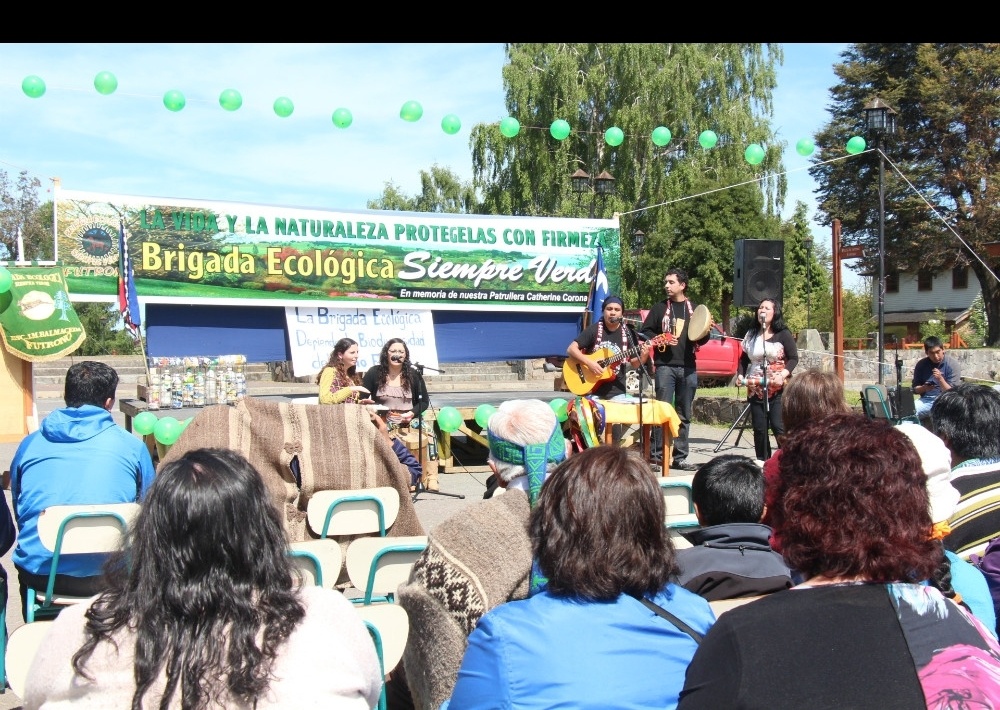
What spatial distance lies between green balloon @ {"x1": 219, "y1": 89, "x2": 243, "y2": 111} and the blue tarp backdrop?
2.68m

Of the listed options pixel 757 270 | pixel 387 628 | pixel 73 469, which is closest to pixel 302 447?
pixel 73 469

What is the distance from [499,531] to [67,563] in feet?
7.30

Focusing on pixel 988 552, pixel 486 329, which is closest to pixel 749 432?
pixel 486 329

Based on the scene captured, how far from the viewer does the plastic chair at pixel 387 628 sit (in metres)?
2.42

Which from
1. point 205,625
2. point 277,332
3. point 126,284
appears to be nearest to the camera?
point 205,625

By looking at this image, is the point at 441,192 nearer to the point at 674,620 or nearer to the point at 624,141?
the point at 624,141


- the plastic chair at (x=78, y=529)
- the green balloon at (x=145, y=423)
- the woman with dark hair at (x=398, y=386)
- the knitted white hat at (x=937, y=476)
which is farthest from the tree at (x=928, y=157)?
the plastic chair at (x=78, y=529)

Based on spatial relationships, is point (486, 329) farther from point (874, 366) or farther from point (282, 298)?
point (874, 366)

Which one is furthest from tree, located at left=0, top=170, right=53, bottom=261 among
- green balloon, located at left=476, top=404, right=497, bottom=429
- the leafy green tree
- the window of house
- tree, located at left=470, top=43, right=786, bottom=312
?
the window of house

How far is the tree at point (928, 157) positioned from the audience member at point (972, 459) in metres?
28.8

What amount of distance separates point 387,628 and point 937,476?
174 cm

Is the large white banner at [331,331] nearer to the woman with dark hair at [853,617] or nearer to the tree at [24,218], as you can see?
the woman with dark hair at [853,617]

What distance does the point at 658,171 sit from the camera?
84.9 feet

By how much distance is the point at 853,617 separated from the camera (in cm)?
155
